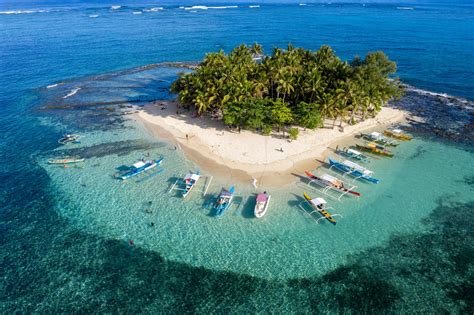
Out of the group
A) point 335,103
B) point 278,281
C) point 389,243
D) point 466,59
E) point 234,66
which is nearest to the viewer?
point 278,281

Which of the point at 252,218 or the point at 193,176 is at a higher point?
the point at 193,176

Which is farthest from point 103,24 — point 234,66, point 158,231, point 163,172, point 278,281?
point 278,281

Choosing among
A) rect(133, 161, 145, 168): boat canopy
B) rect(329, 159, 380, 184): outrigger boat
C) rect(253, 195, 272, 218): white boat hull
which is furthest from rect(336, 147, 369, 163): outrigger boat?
rect(133, 161, 145, 168): boat canopy

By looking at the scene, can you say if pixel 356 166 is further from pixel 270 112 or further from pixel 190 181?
pixel 190 181

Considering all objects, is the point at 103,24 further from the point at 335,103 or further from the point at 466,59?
the point at 466,59

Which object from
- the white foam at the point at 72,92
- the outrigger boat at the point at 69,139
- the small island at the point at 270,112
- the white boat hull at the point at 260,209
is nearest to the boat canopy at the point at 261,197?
the white boat hull at the point at 260,209

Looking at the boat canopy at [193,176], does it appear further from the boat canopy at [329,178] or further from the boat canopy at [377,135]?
the boat canopy at [377,135]

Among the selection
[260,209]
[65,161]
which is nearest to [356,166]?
[260,209]
